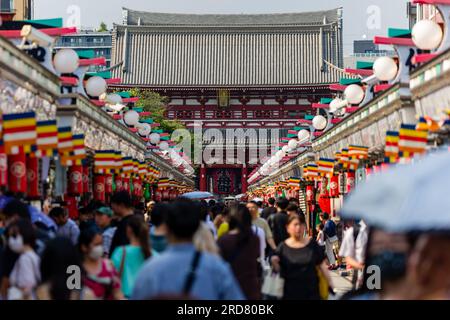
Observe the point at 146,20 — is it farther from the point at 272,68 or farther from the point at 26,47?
the point at 26,47

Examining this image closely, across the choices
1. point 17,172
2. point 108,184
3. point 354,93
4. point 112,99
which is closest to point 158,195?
point 112,99

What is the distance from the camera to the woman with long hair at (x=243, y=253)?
10.0 metres

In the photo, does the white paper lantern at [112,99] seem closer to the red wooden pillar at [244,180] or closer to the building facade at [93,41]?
the red wooden pillar at [244,180]

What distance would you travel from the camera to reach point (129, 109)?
107 feet

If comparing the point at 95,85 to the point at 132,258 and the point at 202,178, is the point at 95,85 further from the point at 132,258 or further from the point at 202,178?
the point at 202,178

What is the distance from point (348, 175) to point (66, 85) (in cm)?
763

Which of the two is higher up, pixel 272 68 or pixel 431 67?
pixel 272 68

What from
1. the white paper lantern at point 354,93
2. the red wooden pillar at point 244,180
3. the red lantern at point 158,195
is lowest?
the red lantern at point 158,195

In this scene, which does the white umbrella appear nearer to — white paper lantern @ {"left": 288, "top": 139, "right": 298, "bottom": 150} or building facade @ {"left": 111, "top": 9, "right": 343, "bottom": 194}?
white paper lantern @ {"left": 288, "top": 139, "right": 298, "bottom": 150}

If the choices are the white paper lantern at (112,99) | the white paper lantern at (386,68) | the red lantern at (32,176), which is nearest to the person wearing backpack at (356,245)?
the red lantern at (32,176)

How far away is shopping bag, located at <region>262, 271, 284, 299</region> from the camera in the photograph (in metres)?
9.75

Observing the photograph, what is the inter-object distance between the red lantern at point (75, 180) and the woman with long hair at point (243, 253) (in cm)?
870

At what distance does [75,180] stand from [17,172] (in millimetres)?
5145

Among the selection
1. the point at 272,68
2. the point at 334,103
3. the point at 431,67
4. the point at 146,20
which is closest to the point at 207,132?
the point at 272,68
